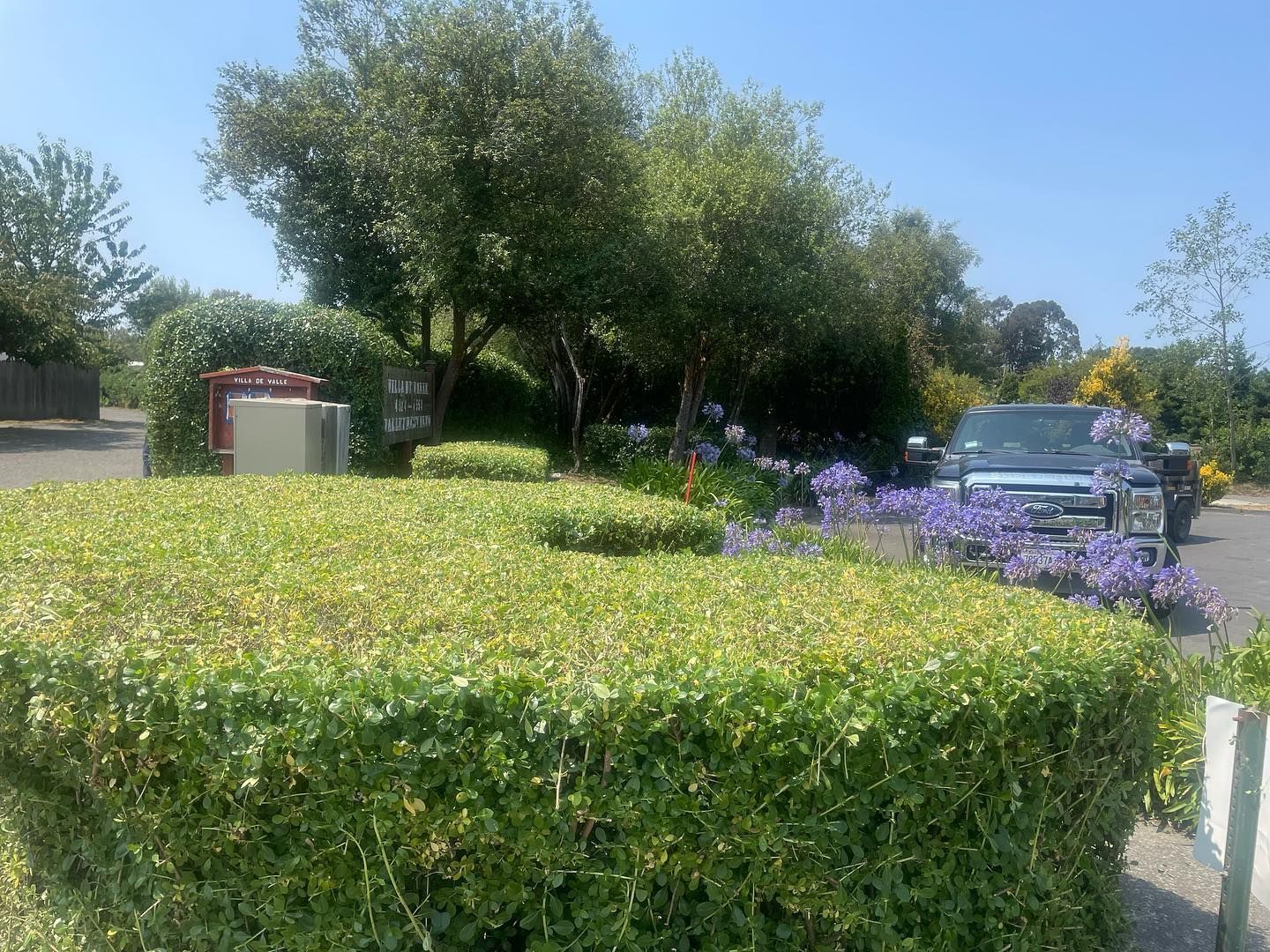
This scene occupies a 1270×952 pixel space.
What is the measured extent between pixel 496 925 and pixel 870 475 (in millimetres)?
22217

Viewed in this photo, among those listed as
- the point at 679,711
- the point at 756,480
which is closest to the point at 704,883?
the point at 679,711

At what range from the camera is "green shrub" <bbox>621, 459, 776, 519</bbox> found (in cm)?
1297

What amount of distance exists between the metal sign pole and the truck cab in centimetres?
385

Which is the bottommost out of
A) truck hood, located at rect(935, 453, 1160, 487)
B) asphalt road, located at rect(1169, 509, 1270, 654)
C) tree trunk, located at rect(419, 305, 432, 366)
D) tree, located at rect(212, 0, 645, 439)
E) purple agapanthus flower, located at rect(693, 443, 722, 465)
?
asphalt road, located at rect(1169, 509, 1270, 654)

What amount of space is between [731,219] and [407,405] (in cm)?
625

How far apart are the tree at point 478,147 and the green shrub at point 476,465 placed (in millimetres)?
4901

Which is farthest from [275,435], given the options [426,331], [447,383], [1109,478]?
[426,331]

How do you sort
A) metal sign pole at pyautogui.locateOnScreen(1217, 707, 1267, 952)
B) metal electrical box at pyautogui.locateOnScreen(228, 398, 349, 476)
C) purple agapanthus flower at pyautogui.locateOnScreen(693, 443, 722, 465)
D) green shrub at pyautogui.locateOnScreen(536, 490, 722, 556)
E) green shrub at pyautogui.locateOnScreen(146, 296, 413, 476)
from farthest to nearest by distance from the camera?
green shrub at pyautogui.locateOnScreen(146, 296, 413, 476) < purple agapanthus flower at pyautogui.locateOnScreen(693, 443, 722, 465) < metal electrical box at pyautogui.locateOnScreen(228, 398, 349, 476) < green shrub at pyautogui.locateOnScreen(536, 490, 722, 556) < metal sign pole at pyautogui.locateOnScreen(1217, 707, 1267, 952)

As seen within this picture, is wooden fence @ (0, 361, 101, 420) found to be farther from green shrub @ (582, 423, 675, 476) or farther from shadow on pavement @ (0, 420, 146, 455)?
green shrub @ (582, 423, 675, 476)

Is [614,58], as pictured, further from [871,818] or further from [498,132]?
[871,818]

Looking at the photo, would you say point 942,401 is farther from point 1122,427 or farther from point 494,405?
point 1122,427

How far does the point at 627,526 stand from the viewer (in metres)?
5.83

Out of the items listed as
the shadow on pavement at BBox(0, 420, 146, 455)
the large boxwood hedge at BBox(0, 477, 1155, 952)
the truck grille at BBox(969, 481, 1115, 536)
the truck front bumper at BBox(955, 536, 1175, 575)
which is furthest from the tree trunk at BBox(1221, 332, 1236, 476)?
the large boxwood hedge at BBox(0, 477, 1155, 952)

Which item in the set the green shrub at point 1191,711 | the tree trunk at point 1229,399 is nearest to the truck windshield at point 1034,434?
the green shrub at point 1191,711
